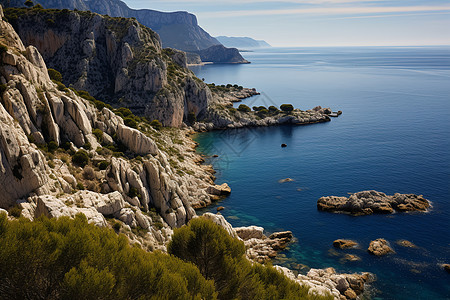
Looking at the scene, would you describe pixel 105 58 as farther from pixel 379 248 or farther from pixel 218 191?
pixel 379 248

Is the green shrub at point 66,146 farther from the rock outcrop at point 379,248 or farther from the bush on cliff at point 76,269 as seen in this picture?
the rock outcrop at point 379,248

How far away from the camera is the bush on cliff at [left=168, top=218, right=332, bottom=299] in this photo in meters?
23.1

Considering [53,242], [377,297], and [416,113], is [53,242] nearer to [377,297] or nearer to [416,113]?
[377,297]

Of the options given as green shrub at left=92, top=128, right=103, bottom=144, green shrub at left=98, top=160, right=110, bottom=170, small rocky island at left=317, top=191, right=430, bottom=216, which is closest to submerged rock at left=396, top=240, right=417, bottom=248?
small rocky island at left=317, top=191, right=430, bottom=216

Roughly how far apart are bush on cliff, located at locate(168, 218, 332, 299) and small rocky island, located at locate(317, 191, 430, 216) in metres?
43.2

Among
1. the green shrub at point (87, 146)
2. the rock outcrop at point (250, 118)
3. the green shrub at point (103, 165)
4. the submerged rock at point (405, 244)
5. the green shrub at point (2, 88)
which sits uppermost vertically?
the green shrub at point (2, 88)

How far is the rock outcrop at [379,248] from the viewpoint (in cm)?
4987

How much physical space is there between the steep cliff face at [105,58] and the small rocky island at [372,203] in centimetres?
6668

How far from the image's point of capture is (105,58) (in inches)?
4668

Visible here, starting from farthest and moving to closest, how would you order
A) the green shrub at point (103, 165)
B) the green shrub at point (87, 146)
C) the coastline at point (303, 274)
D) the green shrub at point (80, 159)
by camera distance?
the green shrub at point (87, 146), the green shrub at point (103, 165), the green shrub at point (80, 159), the coastline at point (303, 274)

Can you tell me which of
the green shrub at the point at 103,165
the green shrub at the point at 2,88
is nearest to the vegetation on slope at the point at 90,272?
the green shrub at the point at 103,165

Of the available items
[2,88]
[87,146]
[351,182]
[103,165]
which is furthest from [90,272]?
[351,182]

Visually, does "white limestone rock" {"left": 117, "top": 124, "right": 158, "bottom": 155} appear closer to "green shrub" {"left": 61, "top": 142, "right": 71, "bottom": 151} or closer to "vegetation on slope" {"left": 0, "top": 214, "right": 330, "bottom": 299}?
"green shrub" {"left": 61, "top": 142, "right": 71, "bottom": 151}

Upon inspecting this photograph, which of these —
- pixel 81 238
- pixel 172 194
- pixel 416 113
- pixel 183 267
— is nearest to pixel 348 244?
pixel 172 194
